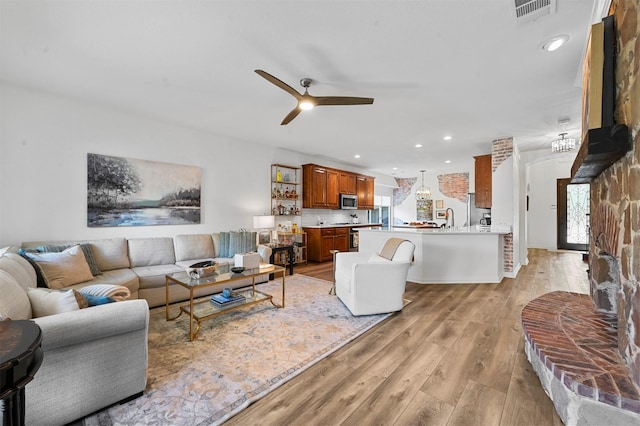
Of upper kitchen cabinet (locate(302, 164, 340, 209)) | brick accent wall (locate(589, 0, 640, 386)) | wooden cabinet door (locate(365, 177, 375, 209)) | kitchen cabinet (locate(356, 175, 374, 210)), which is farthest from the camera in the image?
wooden cabinet door (locate(365, 177, 375, 209))

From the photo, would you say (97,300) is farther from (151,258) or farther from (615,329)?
(615,329)

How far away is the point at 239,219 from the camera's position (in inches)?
209

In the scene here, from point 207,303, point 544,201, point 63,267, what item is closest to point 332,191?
point 207,303

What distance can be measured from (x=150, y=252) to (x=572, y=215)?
35.0 feet

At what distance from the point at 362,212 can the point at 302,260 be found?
329 centimetres

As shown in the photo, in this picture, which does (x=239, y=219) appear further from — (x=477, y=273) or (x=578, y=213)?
(x=578, y=213)

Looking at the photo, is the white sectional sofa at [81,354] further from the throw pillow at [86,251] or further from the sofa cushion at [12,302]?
the throw pillow at [86,251]

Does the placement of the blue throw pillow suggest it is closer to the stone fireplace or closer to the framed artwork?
the stone fireplace

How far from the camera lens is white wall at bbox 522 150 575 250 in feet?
26.8

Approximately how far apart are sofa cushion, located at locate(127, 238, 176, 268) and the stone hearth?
4309 millimetres

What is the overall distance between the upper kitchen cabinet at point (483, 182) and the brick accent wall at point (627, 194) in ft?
13.4

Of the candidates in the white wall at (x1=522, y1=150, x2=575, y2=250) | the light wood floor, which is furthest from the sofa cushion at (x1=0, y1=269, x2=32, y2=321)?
the white wall at (x1=522, y1=150, x2=575, y2=250)

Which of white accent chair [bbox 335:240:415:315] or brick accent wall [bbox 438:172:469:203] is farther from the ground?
brick accent wall [bbox 438:172:469:203]

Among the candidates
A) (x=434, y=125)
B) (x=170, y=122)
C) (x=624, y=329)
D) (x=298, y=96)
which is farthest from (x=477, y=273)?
(x=170, y=122)
